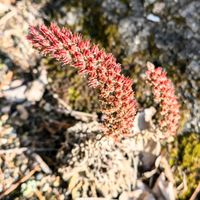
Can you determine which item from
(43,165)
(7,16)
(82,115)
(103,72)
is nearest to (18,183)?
(43,165)

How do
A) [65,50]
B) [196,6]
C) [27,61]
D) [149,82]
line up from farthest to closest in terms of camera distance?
[27,61], [196,6], [149,82], [65,50]

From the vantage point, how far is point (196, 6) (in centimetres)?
407

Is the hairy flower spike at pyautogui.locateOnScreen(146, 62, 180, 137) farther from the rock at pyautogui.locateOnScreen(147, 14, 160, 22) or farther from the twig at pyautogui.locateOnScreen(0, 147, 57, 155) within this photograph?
the twig at pyautogui.locateOnScreen(0, 147, 57, 155)

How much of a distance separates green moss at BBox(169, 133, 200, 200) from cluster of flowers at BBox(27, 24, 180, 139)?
2.09ft

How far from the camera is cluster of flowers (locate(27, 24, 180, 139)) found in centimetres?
296

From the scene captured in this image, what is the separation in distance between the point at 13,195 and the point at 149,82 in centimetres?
149

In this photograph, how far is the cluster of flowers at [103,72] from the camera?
296cm

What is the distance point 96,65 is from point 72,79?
4.18 feet

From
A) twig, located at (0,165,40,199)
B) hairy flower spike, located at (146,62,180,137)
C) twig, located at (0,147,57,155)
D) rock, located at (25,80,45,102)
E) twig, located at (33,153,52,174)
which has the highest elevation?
rock, located at (25,80,45,102)

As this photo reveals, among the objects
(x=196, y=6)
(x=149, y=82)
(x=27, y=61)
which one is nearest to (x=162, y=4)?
(x=196, y=6)

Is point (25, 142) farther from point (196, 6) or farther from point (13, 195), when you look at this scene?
point (196, 6)

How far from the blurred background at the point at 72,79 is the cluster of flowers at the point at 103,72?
0.67 m

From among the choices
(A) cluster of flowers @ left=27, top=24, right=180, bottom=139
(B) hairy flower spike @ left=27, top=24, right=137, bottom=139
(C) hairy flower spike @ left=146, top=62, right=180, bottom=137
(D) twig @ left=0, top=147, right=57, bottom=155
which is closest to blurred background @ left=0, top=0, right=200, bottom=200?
(D) twig @ left=0, top=147, right=57, bottom=155

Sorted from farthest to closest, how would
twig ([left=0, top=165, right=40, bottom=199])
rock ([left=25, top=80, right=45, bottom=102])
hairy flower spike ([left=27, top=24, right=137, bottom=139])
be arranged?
rock ([left=25, top=80, right=45, bottom=102])
twig ([left=0, top=165, right=40, bottom=199])
hairy flower spike ([left=27, top=24, right=137, bottom=139])
